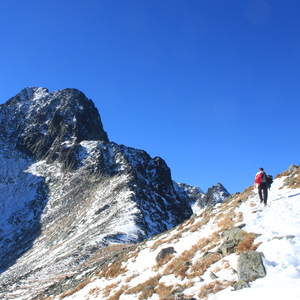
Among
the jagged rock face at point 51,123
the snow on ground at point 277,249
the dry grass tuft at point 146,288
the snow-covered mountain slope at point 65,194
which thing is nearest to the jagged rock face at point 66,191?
the snow-covered mountain slope at point 65,194

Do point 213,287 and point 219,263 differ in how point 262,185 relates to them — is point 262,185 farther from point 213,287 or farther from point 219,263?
point 213,287

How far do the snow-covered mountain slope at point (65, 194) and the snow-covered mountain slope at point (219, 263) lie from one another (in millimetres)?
9882

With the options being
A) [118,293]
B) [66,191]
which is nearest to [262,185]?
[118,293]

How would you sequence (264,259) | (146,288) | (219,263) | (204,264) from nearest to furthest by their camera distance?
1. (264,259)
2. (219,263)
3. (204,264)
4. (146,288)

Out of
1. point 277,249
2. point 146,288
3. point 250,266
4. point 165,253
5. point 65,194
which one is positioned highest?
point 65,194

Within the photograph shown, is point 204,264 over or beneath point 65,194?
beneath

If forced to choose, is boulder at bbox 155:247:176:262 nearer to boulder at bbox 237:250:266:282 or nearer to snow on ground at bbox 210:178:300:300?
snow on ground at bbox 210:178:300:300

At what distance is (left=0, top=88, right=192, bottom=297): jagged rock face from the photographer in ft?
159

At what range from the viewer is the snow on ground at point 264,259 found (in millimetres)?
7621

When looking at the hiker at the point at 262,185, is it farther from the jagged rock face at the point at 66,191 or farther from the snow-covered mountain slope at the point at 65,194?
the jagged rock face at the point at 66,191

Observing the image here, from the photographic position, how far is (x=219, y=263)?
10.6m

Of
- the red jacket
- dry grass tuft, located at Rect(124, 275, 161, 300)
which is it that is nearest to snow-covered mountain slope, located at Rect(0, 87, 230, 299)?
dry grass tuft, located at Rect(124, 275, 161, 300)

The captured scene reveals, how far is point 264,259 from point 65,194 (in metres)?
96.0

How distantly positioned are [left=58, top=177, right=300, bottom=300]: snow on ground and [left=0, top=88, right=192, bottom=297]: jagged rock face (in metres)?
17.0
